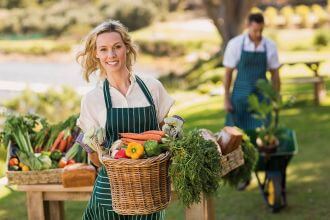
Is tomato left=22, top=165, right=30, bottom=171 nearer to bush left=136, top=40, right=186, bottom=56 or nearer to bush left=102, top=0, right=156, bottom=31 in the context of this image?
bush left=136, top=40, right=186, bottom=56

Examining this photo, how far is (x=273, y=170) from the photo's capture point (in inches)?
244

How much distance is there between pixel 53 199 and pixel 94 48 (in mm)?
1476

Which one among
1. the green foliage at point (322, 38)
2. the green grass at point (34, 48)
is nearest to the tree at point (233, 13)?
the green foliage at point (322, 38)

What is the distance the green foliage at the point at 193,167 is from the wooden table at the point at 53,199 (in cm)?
98

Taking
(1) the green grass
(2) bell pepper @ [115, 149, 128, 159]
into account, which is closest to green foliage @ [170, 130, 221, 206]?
(2) bell pepper @ [115, 149, 128, 159]

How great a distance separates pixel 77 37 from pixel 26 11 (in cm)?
526

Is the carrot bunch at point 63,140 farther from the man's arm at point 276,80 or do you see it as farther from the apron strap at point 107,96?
the man's arm at point 276,80

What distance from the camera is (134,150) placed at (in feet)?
10.8

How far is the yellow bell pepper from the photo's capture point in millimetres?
3289

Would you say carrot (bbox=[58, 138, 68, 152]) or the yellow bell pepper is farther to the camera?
carrot (bbox=[58, 138, 68, 152])

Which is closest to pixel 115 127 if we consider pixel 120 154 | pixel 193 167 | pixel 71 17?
pixel 120 154

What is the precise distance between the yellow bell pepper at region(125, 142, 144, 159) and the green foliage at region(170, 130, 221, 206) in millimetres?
158

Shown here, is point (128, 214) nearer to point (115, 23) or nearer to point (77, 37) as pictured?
point (115, 23)

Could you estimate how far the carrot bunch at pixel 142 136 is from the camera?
341 centimetres
